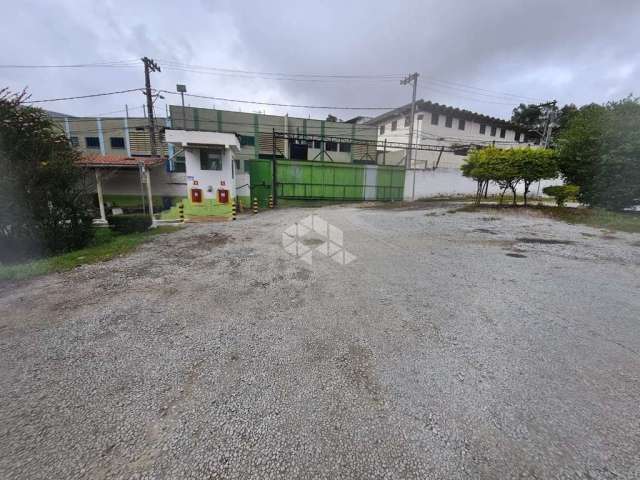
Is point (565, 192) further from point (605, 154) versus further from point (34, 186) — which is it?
point (34, 186)

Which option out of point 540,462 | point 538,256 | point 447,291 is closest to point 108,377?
point 540,462

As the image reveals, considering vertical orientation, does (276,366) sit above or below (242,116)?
below

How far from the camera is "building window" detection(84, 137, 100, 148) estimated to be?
23469 mm

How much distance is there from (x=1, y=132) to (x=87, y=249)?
302 cm

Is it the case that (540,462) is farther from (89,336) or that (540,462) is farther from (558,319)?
(89,336)

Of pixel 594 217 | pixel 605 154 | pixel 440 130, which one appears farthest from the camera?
pixel 440 130

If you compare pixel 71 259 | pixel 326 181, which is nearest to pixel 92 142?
pixel 326 181

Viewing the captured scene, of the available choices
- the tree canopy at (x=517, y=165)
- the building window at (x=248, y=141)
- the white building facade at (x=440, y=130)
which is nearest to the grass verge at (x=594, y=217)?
the tree canopy at (x=517, y=165)

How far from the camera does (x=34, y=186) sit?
6.37 m

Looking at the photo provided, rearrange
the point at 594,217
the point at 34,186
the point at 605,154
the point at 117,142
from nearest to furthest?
the point at 34,186
the point at 594,217
the point at 605,154
the point at 117,142

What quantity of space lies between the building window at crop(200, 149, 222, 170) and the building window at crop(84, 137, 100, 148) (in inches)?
718

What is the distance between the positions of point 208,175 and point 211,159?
0.78m

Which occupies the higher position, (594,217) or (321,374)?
(594,217)

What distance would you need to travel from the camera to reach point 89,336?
122 inches
